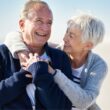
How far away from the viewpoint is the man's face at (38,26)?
285cm

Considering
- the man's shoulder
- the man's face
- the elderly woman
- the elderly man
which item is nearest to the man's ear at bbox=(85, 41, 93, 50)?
the elderly woman

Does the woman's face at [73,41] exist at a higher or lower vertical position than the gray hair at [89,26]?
lower

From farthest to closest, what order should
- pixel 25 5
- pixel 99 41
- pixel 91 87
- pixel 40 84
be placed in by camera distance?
pixel 99 41
pixel 91 87
pixel 25 5
pixel 40 84

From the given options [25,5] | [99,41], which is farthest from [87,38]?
[25,5]

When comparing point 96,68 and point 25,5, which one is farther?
point 96,68

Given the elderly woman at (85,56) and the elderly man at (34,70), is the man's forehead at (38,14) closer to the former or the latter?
the elderly man at (34,70)

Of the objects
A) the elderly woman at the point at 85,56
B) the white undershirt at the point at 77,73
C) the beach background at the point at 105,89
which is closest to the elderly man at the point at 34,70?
the elderly woman at the point at 85,56

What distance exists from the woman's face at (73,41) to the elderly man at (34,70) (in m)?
0.34

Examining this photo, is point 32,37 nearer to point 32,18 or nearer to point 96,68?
point 32,18

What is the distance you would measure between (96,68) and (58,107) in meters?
0.57

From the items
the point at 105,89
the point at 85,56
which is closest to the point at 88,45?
the point at 85,56

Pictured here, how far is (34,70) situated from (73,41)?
2.21 feet

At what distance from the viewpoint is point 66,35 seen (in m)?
3.35

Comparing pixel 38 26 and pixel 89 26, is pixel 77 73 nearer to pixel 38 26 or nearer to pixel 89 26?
pixel 89 26
